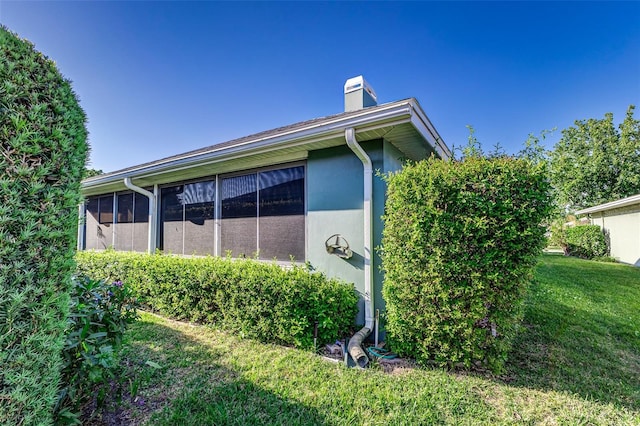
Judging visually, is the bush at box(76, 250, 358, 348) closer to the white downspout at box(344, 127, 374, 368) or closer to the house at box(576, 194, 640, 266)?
the white downspout at box(344, 127, 374, 368)

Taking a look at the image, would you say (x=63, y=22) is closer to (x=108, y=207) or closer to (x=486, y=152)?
(x=108, y=207)

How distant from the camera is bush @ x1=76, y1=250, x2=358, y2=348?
3.54 meters

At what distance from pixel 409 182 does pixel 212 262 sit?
3.43 metres

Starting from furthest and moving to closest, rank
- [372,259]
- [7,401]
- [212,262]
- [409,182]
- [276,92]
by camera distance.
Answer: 1. [276,92]
2. [212,262]
3. [372,259]
4. [409,182]
5. [7,401]

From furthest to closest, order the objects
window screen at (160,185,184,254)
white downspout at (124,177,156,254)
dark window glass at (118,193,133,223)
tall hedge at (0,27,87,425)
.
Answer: dark window glass at (118,193,133,223)
white downspout at (124,177,156,254)
window screen at (160,185,184,254)
tall hedge at (0,27,87,425)

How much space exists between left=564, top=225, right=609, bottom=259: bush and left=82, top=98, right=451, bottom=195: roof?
50.5ft

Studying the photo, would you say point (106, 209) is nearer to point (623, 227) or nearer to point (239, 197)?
point (239, 197)

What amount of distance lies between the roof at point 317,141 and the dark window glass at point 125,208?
1.83m

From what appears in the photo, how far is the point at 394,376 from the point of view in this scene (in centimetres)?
296

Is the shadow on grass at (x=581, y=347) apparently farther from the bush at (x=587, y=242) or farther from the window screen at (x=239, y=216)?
the bush at (x=587, y=242)

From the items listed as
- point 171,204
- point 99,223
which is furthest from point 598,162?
point 99,223

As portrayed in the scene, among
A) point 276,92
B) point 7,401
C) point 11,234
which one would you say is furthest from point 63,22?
point 7,401

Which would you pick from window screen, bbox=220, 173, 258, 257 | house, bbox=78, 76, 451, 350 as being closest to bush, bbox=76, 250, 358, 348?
house, bbox=78, 76, 451, 350

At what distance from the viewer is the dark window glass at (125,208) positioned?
7758 mm
